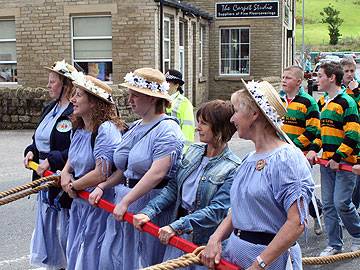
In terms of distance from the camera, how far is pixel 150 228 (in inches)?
158

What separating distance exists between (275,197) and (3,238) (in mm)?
4935

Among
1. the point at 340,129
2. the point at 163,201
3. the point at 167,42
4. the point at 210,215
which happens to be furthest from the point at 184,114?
the point at 167,42

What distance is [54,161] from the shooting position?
17.1 feet

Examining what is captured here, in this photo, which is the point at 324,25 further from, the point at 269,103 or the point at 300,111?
the point at 269,103

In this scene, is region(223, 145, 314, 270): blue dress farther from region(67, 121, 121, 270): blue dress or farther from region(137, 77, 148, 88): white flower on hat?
region(67, 121, 121, 270): blue dress

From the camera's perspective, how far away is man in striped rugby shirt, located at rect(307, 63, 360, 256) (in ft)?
20.4

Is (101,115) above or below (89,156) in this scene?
above

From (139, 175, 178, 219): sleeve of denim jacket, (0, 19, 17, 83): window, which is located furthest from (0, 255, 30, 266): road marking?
(0, 19, 17, 83): window

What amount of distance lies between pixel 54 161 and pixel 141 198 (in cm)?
112

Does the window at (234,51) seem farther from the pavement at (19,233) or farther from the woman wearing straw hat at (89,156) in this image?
the woman wearing straw hat at (89,156)

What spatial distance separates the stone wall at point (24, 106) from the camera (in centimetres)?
1772

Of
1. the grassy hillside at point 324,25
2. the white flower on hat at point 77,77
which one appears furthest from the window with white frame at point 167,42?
the grassy hillside at point 324,25

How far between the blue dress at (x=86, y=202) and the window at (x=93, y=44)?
16.2 meters

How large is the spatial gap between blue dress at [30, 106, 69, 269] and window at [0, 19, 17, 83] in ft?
57.3
